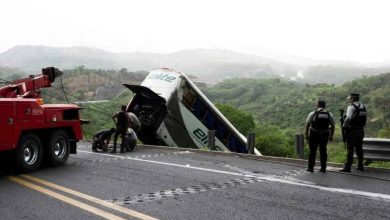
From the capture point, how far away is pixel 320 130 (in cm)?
905

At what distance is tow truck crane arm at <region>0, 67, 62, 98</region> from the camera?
10309 millimetres

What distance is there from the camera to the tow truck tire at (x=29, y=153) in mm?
8672

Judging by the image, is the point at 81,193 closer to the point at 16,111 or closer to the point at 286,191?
the point at 16,111

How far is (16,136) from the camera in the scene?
842 centimetres

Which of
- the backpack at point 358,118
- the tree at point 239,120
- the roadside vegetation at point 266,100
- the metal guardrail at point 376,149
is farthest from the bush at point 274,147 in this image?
the backpack at point 358,118

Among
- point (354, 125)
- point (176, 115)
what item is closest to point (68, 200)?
point (354, 125)

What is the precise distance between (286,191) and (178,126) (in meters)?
9.92

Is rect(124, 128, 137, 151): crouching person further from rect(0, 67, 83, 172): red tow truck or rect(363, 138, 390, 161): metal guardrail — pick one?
rect(363, 138, 390, 161): metal guardrail

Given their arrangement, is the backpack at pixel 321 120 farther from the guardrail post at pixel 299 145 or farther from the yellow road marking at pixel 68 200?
the yellow road marking at pixel 68 200

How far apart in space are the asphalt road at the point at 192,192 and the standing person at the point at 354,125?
18.4 inches

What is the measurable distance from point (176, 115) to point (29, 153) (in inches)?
312

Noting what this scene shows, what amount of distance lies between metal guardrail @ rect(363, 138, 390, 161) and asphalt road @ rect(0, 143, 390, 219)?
0.37 meters

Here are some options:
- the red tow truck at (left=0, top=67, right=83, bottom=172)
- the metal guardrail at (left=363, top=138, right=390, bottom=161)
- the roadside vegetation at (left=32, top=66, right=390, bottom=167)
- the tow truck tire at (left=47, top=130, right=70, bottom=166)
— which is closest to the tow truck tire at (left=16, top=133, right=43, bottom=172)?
the red tow truck at (left=0, top=67, right=83, bottom=172)

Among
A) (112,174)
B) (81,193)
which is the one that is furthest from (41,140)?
(81,193)
